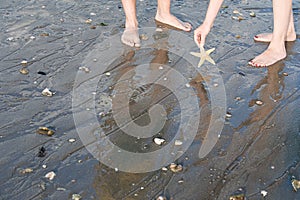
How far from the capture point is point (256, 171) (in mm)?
3221

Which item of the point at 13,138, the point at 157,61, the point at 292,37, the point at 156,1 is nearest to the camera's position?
the point at 13,138

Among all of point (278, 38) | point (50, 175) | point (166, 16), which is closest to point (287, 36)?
point (278, 38)

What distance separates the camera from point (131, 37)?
512 centimetres

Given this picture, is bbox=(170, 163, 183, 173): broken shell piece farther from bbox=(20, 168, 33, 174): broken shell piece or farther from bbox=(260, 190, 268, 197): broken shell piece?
bbox=(20, 168, 33, 174): broken shell piece

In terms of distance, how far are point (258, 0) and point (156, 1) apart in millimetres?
1393

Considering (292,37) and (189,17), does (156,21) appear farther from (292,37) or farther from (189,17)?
(292,37)

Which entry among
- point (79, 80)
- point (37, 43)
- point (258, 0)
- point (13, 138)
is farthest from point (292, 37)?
point (13, 138)

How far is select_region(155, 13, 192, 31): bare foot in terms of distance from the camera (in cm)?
552

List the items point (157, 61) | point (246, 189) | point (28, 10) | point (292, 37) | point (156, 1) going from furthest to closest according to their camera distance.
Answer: point (156, 1) → point (28, 10) → point (292, 37) → point (157, 61) → point (246, 189)

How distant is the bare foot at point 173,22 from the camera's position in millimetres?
5520

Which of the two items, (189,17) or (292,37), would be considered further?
(189,17)

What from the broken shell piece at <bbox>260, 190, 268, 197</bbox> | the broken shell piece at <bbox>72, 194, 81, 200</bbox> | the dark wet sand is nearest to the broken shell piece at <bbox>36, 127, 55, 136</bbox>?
the dark wet sand

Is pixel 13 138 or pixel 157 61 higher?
pixel 13 138

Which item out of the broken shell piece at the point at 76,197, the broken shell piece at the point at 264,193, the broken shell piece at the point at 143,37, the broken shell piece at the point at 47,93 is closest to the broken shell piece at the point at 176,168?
the broken shell piece at the point at 264,193
